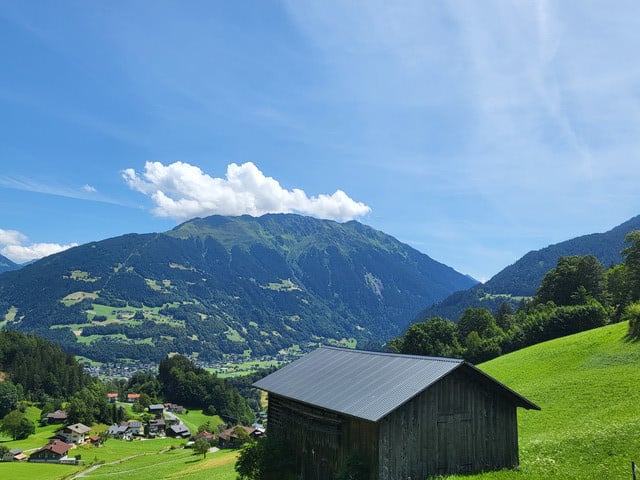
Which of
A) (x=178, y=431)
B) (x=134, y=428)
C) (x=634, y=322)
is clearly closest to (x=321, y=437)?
(x=634, y=322)

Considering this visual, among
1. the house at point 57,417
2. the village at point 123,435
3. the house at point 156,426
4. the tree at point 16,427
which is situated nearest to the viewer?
the village at point 123,435

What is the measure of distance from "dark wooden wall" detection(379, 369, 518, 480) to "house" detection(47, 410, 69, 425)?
13341 centimetres

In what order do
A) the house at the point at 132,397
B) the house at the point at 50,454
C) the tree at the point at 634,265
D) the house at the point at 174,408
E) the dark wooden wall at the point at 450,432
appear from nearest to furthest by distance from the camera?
the dark wooden wall at the point at 450,432 < the tree at the point at 634,265 < the house at the point at 50,454 < the house at the point at 174,408 < the house at the point at 132,397

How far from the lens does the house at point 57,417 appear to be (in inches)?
5148

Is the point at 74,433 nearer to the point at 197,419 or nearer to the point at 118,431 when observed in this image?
the point at 118,431

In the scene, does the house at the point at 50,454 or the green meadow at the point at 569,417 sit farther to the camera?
the house at the point at 50,454

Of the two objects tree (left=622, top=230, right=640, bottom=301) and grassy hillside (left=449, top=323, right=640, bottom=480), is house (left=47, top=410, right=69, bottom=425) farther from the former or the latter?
tree (left=622, top=230, right=640, bottom=301)

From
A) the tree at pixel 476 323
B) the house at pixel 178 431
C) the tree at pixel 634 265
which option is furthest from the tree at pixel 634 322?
the house at pixel 178 431

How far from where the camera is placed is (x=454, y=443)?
23234 mm

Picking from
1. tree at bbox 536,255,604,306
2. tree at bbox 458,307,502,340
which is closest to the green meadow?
tree at bbox 536,255,604,306

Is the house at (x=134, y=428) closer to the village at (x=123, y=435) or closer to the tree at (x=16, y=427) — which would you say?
the village at (x=123, y=435)

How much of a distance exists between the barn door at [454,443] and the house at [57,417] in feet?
438

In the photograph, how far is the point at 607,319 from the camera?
7700 centimetres

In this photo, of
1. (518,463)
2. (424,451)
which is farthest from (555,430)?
(424,451)
